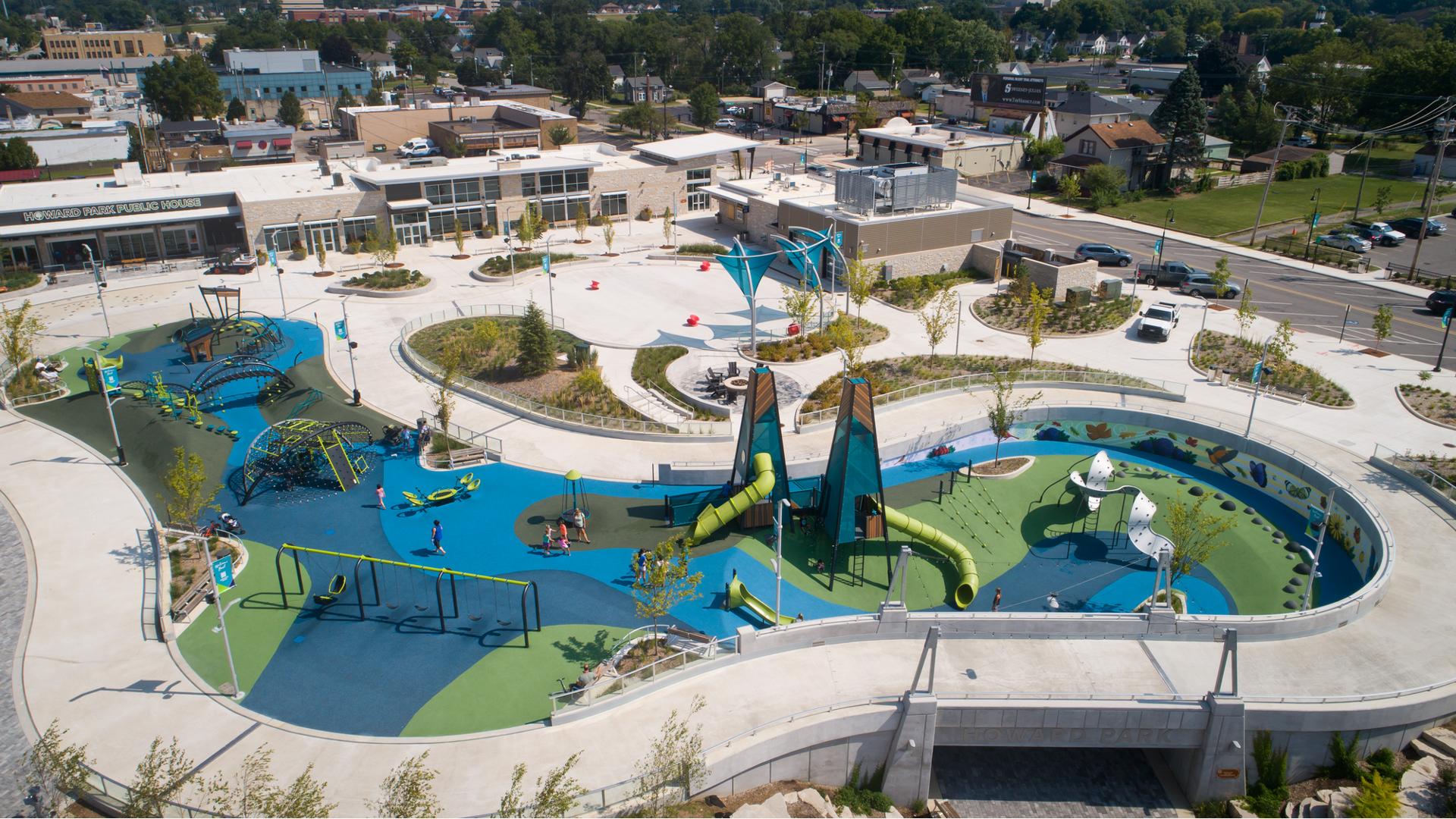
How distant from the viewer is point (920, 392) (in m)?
41.2

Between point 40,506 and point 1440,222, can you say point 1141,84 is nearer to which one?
point 1440,222

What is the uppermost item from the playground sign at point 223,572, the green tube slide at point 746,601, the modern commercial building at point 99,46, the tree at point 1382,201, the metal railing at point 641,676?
the modern commercial building at point 99,46

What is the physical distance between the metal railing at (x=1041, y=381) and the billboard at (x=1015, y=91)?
203ft

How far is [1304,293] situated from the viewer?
182 ft

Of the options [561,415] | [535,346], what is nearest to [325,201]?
[535,346]

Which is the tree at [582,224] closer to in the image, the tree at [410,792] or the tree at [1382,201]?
the tree at [410,792]

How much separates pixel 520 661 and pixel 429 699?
2.63m

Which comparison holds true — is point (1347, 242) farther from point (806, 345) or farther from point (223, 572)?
point (223, 572)

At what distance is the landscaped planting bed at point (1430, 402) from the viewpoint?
3950 centimetres

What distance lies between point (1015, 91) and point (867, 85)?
118 ft

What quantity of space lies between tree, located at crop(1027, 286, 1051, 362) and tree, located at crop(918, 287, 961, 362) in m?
3.73

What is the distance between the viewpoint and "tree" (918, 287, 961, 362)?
44.9 meters

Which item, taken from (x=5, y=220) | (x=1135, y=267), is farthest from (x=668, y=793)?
(x=5, y=220)

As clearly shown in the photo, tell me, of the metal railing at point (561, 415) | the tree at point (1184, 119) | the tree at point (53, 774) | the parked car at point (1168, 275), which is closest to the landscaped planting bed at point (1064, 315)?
the parked car at point (1168, 275)
